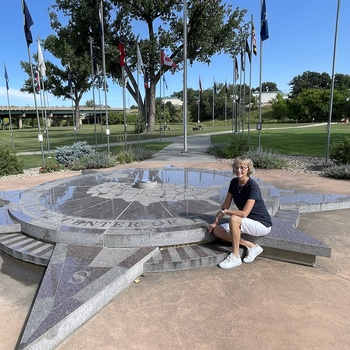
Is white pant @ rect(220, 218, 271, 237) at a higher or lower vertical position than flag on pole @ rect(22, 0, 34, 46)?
lower

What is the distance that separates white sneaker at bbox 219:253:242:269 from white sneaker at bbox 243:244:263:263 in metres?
0.12

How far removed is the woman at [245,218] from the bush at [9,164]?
10.2 meters

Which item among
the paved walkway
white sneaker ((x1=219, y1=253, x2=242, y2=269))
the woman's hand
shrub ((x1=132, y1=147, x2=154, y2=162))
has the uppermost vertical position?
the woman's hand

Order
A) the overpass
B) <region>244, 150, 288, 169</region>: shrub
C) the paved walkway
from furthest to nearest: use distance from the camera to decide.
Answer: the overpass → <region>244, 150, 288, 169</region>: shrub → the paved walkway

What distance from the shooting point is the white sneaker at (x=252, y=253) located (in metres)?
4.00

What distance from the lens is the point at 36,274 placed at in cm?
384

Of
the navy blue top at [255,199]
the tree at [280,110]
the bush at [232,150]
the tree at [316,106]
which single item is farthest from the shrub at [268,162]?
the tree at [280,110]

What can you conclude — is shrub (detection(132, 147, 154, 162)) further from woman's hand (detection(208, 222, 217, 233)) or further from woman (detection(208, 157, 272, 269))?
woman (detection(208, 157, 272, 269))

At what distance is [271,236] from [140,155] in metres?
10.8

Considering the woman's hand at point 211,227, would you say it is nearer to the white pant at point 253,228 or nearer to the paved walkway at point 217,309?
the white pant at point 253,228

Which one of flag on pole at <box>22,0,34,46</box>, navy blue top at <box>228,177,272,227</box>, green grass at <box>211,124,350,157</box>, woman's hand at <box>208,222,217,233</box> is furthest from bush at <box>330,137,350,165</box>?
flag on pole at <box>22,0,34,46</box>

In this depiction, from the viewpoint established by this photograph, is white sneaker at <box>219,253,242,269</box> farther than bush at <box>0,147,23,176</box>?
No

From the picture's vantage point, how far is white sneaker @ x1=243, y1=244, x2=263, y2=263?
13.1ft

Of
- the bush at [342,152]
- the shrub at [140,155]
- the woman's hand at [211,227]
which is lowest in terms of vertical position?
the shrub at [140,155]
